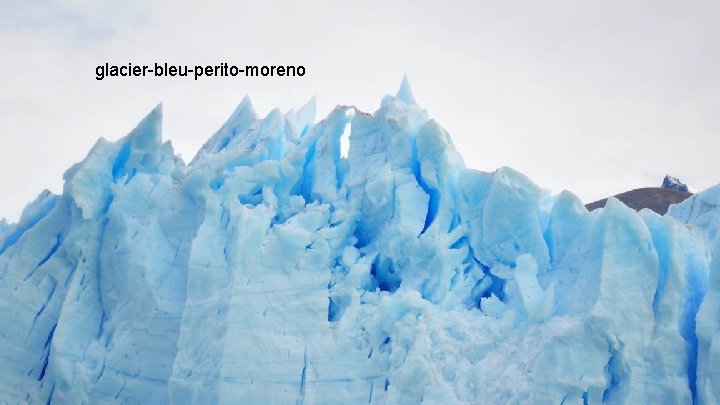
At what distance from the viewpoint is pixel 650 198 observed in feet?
78.2

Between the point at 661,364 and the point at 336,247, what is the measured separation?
4729mm

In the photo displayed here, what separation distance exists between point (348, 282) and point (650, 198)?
55.6ft

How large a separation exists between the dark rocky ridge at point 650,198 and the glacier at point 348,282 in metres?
12.7

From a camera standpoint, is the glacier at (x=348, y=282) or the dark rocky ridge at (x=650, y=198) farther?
the dark rocky ridge at (x=650, y=198)

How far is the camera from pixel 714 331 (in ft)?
25.7

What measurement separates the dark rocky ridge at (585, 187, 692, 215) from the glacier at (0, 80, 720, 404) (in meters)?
12.7

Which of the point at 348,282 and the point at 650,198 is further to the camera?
the point at 650,198

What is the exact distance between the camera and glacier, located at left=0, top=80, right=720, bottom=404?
837 centimetres

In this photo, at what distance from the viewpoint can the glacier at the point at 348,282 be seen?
837 centimetres

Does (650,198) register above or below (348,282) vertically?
above

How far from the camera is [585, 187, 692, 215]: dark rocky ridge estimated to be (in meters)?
22.9

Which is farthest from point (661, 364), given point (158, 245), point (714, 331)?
point (158, 245)

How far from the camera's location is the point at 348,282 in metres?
10.1

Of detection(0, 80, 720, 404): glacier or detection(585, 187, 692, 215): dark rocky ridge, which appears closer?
detection(0, 80, 720, 404): glacier
